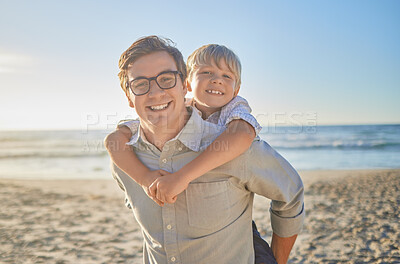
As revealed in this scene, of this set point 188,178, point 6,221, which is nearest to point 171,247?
point 188,178

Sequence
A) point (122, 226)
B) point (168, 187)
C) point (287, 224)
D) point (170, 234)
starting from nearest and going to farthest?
point (168, 187)
point (170, 234)
point (287, 224)
point (122, 226)

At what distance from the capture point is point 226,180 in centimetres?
176

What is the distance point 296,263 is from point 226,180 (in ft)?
12.0

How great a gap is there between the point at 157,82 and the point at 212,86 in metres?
1.15

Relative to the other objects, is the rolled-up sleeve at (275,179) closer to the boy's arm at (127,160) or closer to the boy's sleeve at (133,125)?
the boy's arm at (127,160)

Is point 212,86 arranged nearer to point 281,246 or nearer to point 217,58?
point 217,58

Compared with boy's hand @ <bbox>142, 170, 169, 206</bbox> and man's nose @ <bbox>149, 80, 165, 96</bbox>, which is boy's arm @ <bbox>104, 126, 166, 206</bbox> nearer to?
boy's hand @ <bbox>142, 170, 169, 206</bbox>

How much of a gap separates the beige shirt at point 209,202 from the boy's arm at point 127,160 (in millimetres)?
81

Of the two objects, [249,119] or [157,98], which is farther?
[249,119]

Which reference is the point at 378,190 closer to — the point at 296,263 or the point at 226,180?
the point at 296,263

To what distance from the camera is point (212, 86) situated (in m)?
2.93

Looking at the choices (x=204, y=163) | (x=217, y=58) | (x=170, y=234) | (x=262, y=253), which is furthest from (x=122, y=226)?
(x=204, y=163)

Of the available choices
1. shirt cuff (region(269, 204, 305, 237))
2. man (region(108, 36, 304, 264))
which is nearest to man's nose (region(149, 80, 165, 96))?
man (region(108, 36, 304, 264))

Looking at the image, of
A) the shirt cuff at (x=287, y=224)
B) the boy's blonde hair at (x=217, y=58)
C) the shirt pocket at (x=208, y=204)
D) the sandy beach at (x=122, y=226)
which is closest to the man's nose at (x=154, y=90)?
the shirt pocket at (x=208, y=204)
